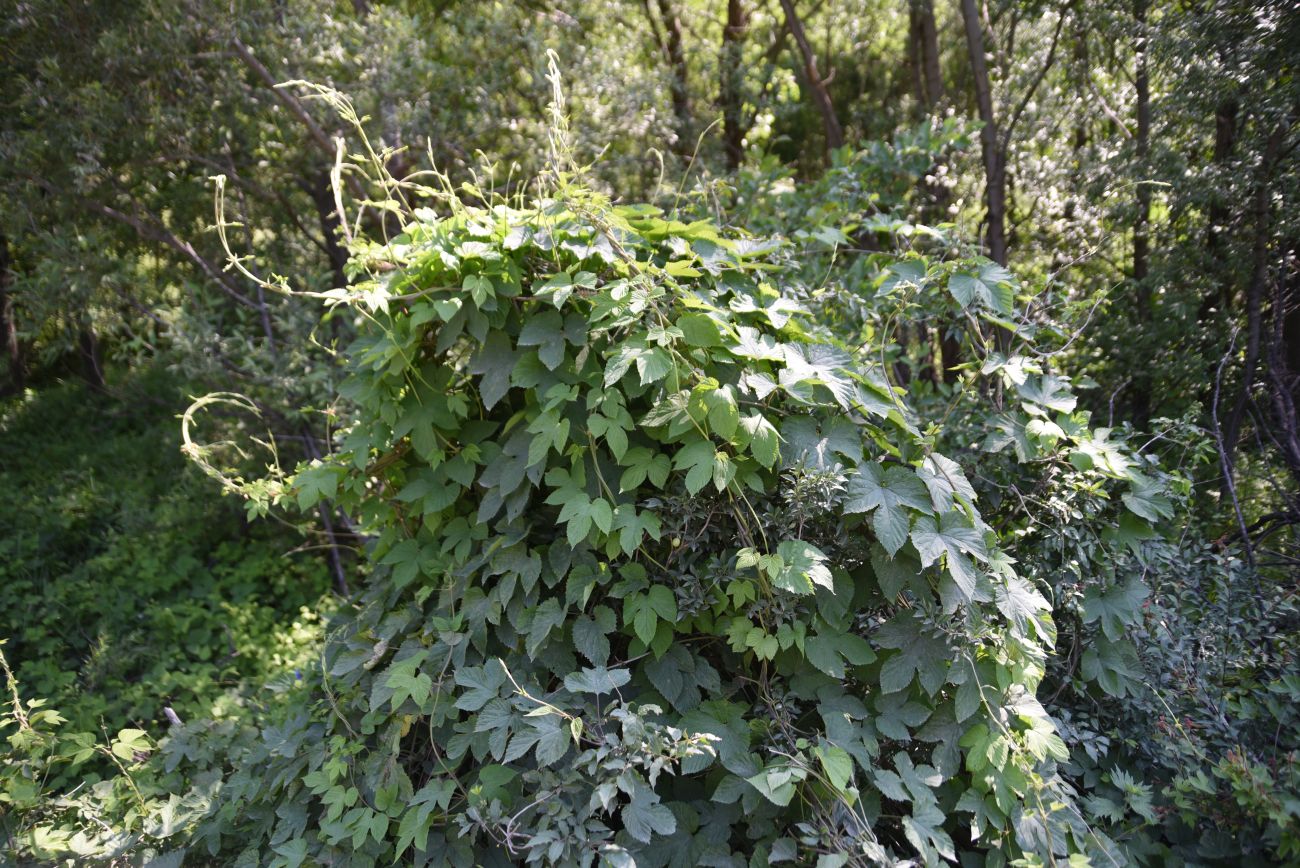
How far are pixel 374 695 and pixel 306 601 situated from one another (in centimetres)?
A: 261

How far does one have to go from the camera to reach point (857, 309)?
9.03ft

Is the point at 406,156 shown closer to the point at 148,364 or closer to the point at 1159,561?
the point at 148,364

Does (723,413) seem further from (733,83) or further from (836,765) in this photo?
(733,83)

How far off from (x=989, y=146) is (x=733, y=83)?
2148mm

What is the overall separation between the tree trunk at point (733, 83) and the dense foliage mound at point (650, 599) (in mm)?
3787

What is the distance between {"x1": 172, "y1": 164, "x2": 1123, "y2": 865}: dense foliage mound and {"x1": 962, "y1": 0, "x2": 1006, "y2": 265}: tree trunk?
1.80 meters

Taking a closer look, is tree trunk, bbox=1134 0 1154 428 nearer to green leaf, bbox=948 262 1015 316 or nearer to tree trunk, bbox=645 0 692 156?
green leaf, bbox=948 262 1015 316

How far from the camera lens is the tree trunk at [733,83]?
562cm

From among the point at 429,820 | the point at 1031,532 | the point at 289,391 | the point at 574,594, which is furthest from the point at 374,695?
the point at 289,391

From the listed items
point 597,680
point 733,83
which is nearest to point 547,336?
point 597,680

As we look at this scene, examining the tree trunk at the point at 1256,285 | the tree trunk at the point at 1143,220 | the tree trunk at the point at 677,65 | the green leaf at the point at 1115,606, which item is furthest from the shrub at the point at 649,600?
the tree trunk at the point at 677,65

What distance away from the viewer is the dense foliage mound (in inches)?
70.3

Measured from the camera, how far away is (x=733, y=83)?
18.4 feet

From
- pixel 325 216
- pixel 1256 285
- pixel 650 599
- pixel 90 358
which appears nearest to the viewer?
pixel 650 599
